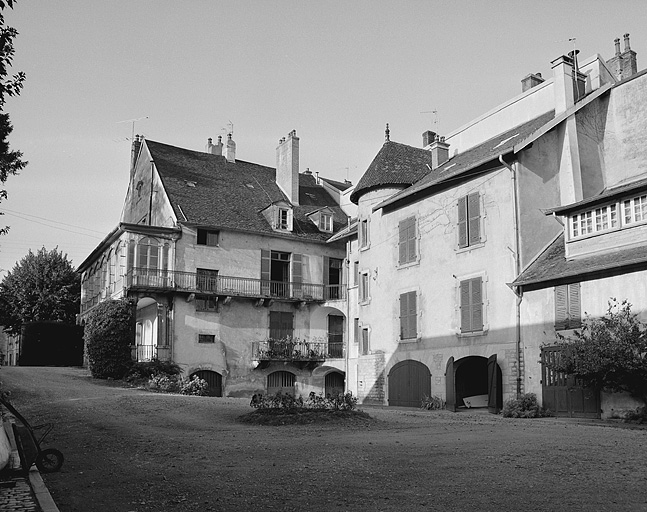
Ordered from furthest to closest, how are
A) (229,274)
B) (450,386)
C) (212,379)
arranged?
1. (229,274)
2. (212,379)
3. (450,386)

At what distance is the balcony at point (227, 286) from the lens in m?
32.0

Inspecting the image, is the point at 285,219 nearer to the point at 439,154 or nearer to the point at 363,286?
the point at 363,286

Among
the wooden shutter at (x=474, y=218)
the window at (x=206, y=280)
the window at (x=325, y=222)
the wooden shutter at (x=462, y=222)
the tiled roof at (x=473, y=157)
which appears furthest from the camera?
the window at (x=325, y=222)

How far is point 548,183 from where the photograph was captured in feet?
75.3

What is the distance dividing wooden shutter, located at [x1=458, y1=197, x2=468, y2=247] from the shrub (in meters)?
5.25

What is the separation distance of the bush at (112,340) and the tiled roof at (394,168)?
1132 cm

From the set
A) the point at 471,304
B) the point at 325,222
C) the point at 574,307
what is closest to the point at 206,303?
the point at 325,222

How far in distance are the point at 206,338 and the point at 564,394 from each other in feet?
59.4

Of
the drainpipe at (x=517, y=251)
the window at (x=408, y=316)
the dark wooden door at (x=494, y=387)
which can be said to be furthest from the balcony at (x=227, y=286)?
the drainpipe at (x=517, y=251)

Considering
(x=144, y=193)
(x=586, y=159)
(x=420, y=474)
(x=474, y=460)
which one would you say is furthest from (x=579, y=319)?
(x=144, y=193)

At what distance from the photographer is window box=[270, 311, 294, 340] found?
35375mm

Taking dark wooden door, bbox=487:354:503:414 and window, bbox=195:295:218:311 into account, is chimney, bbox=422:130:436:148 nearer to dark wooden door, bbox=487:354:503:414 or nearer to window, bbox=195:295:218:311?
window, bbox=195:295:218:311

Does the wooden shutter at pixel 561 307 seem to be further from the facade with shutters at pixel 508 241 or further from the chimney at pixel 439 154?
the chimney at pixel 439 154

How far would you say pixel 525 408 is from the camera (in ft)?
66.0
